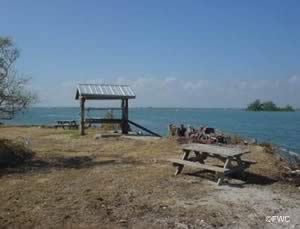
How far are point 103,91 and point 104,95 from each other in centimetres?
51

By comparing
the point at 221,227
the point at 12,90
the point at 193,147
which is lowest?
the point at 221,227

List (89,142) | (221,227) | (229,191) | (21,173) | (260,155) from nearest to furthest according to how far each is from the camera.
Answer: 1. (221,227)
2. (229,191)
3. (21,173)
4. (260,155)
5. (89,142)

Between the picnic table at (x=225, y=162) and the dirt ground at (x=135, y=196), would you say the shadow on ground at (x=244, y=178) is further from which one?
the picnic table at (x=225, y=162)

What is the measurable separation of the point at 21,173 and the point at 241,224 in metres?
6.42

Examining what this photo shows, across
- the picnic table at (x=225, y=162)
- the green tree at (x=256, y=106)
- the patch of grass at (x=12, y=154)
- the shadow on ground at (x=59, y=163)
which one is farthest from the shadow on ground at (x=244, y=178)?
the green tree at (x=256, y=106)

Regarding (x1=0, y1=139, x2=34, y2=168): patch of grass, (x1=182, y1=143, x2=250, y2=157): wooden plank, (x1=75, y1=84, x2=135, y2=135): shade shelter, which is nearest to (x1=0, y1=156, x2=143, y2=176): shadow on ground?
(x1=0, y1=139, x2=34, y2=168): patch of grass

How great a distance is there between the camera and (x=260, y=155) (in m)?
14.6

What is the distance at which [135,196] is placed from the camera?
8727 mm

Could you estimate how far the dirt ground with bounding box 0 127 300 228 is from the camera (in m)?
7.13

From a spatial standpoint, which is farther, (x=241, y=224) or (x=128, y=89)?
(x=128, y=89)

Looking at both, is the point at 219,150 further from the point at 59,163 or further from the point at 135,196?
the point at 59,163

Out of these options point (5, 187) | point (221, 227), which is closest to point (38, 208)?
point (5, 187)

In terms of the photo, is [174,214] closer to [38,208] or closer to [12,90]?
[38,208]

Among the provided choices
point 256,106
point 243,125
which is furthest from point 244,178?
point 256,106
